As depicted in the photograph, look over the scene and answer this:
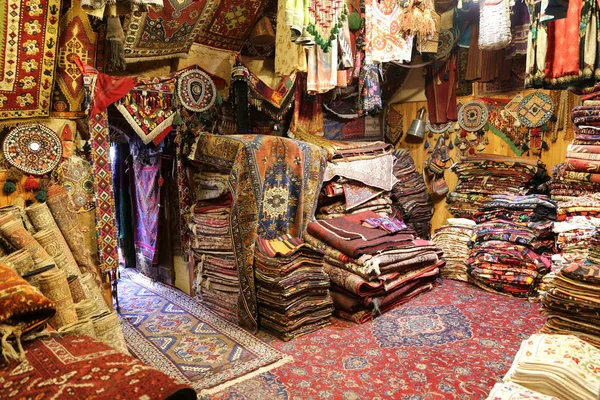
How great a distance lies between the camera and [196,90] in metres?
4.14

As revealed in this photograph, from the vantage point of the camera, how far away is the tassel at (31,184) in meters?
3.07

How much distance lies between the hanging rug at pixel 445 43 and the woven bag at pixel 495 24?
1.38 m

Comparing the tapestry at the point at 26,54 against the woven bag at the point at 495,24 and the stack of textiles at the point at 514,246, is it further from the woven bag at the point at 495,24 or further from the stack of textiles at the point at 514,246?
the stack of textiles at the point at 514,246

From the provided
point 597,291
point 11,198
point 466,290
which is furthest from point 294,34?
point 466,290

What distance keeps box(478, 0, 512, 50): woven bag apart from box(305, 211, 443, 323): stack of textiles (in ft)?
6.17

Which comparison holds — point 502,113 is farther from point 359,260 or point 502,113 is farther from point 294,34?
point 294,34

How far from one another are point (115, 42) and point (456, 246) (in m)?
3.78

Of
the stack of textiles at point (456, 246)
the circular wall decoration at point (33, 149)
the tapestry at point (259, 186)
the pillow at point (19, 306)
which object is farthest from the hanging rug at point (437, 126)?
the pillow at point (19, 306)

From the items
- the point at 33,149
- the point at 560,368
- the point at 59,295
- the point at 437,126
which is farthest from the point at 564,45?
the point at 33,149

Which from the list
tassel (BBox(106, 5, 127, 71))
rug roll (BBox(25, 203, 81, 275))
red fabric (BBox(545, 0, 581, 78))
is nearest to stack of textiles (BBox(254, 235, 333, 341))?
rug roll (BBox(25, 203, 81, 275))

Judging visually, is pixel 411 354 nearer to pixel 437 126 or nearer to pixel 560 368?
pixel 560 368

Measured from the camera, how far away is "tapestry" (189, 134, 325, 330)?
144 inches

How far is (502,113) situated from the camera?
16.8 feet

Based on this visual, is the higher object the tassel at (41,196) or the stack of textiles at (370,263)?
the tassel at (41,196)
